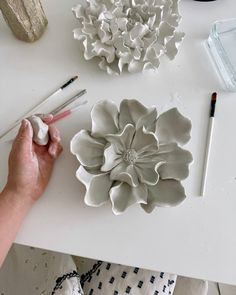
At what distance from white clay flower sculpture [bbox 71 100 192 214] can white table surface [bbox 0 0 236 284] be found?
0.08 ft

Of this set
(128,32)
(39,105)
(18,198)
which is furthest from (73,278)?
(128,32)

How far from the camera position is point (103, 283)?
1.91 feet

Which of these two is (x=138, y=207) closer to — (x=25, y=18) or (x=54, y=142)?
(x=54, y=142)

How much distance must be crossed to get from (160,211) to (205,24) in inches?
13.6

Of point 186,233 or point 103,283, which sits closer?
point 186,233

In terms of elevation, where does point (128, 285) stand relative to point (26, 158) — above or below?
below

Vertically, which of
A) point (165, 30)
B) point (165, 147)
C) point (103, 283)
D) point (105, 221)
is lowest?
point (103, 283)

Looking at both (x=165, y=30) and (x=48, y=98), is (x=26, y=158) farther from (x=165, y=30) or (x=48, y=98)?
(x=165, y=30)

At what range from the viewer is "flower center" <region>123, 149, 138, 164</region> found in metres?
0.50

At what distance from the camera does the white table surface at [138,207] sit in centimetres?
47

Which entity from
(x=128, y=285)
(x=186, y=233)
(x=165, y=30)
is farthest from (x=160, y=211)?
(x=165, y=30)

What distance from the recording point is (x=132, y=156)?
1.65ft

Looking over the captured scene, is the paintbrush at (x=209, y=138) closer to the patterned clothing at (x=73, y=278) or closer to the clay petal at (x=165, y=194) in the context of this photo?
the clay petal at (x=165, y=194)

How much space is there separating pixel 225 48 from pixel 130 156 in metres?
0.26
